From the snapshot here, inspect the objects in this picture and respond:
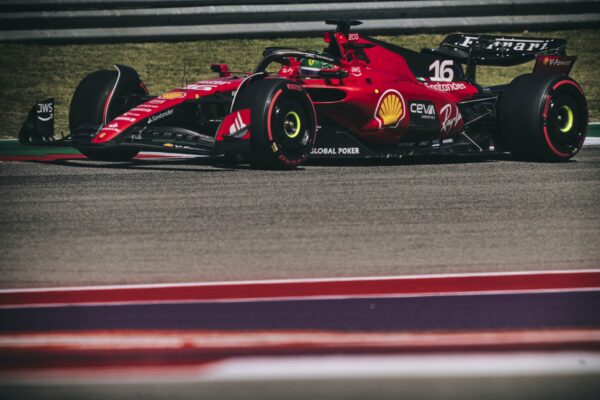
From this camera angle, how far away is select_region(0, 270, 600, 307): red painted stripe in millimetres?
3838

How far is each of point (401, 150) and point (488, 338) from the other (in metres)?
5.19

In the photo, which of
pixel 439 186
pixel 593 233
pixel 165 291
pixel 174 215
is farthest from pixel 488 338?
pixel 439 186

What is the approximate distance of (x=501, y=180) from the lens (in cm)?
718

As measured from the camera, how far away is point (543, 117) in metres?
8.34

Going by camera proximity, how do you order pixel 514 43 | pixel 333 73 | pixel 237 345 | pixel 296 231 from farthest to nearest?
1. pixel 514 43
2. pixel 333 73
3. pixel 296 231
4. pixel 237 345

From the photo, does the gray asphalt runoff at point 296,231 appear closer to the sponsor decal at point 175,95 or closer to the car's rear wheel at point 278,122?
Result: the car's rear wheel at point 278,122

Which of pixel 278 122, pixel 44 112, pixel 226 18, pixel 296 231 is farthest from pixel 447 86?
pixel 226 18

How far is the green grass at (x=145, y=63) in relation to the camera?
1211cm

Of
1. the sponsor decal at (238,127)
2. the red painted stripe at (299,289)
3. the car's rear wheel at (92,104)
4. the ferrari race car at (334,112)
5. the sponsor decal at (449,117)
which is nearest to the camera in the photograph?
the red painted stripe at (299,289)

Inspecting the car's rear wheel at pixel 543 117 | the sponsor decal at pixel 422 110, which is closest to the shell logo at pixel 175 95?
the sponsor decal at pixel 422 110

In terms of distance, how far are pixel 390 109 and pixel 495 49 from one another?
174 centimetres

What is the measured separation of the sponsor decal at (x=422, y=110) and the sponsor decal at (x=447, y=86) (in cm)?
25

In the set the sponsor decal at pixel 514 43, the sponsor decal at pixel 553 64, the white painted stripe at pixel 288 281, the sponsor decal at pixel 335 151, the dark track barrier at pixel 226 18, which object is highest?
the dark track barrier at pixel 226 18

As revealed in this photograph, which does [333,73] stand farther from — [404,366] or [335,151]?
[404,366]
